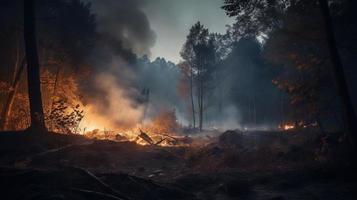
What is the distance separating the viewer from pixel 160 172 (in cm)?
1253

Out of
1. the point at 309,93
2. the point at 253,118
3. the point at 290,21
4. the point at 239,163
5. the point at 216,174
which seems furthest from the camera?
the point at 253,118

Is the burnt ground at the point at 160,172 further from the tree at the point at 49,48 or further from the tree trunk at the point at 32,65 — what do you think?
the tree at the point at 49,48

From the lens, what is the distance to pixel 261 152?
47.9 ft

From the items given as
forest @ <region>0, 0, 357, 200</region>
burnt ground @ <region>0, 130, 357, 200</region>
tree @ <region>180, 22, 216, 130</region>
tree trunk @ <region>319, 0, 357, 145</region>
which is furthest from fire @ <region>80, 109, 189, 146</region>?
tree trunk @ <region>319, 0, 357, 145</region>

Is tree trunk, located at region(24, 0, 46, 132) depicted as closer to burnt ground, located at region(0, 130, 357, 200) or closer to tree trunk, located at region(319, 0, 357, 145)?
burnt ground, located at region(0, 130, 357, 200)

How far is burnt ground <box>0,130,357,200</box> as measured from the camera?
7398mm

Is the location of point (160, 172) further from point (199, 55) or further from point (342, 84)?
point (199, 55)

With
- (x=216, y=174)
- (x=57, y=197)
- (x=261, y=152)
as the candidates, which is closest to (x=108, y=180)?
(x=57, y=197)

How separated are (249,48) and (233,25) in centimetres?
836

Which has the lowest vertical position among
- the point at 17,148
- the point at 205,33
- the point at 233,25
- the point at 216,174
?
the point at 216,174

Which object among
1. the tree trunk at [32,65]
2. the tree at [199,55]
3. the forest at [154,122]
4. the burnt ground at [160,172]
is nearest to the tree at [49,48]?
the forest at [154,122]

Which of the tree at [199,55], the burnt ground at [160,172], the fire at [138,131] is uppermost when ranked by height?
the tree at [199,55]

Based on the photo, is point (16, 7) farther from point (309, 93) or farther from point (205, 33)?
point (205, 33)

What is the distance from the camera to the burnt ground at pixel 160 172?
740 centimetres
